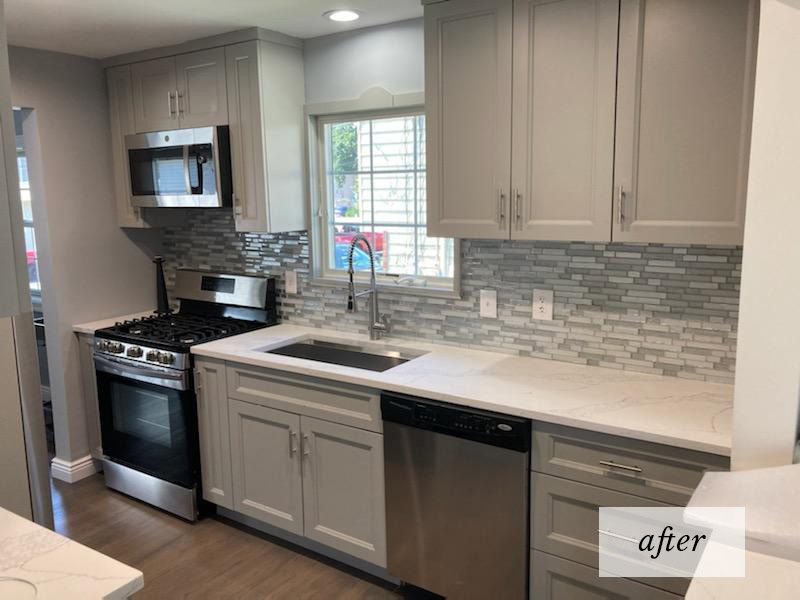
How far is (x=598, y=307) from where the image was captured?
259 cm

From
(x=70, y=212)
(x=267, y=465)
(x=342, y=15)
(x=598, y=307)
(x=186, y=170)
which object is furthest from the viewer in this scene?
(x=70, y=212)

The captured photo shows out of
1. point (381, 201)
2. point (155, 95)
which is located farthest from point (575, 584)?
point (155, 95)

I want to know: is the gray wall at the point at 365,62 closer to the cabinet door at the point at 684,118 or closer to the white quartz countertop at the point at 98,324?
the cabinet door at the point at 684,118

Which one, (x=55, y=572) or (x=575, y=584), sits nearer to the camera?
(x=55, y=572)

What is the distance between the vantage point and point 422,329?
3.09m

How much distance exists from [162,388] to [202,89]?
1.49 metres

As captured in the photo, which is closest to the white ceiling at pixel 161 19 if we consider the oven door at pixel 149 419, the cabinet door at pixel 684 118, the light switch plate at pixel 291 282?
Result: the cabinet door at pixel 684 118

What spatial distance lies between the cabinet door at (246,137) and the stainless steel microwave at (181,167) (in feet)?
0.21

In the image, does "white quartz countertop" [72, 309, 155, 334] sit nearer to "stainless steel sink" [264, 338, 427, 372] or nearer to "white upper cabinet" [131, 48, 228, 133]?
"white upper cabinet" [131, 48, 228, 133]

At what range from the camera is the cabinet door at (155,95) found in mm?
3389

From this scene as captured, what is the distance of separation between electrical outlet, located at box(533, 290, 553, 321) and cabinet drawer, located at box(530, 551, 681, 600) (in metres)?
0.94

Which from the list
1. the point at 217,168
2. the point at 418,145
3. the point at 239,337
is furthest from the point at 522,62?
the point at 239,337

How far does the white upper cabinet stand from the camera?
10.6ft

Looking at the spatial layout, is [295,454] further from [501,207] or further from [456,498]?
[501,207]
